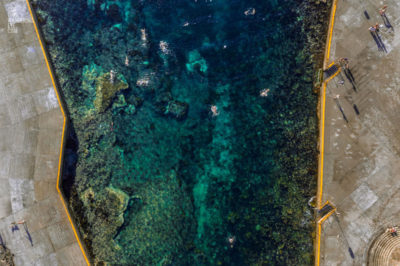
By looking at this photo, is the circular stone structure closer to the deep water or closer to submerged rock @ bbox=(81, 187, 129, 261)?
the deep water

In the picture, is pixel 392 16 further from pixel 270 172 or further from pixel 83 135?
pixel 83 135

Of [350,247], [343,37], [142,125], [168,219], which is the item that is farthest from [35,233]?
[343,37]

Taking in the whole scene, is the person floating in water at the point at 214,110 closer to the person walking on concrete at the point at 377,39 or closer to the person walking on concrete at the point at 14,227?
the person walking on concrete at the point at 377,39

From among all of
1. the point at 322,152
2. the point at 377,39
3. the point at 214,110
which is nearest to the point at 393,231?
the point at 322,152

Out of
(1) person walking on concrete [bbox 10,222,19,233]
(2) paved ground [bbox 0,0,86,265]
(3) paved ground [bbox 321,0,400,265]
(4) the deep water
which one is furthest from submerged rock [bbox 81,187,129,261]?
(3) paved ground [bbox 321,0,400,265]

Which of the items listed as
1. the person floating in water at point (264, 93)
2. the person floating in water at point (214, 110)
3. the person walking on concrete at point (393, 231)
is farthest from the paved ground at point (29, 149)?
the person walking on concrete at point (393, 231)

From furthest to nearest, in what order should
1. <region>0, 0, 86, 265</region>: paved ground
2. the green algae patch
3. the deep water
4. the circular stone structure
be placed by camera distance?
the green algae patch, the deep water, <region>0, 0, 86, 265</region>: paved ground, the circular stone structure
